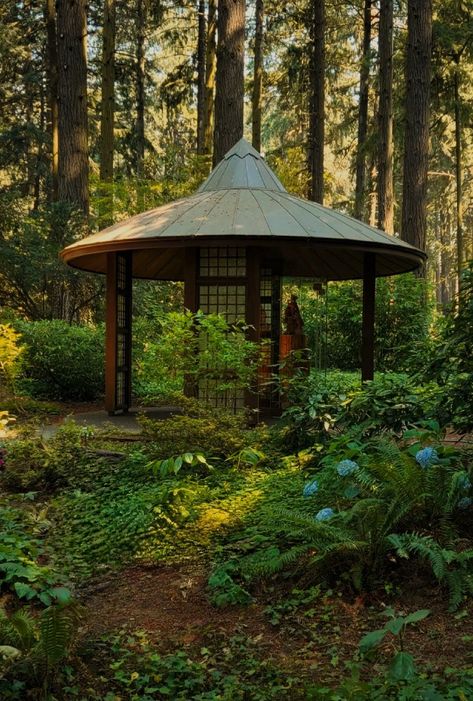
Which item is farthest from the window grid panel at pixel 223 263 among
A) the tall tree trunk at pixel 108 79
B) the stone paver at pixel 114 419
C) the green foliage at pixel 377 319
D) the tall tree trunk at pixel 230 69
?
the tall tree trunk at pixel 108 79

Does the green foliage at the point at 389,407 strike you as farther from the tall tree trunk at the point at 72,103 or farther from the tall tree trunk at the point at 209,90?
the tall tree trunk at the point at 209,90

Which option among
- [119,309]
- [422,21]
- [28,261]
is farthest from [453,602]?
[422,21]

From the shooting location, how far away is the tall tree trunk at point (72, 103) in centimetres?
1427

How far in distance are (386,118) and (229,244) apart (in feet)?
36.3

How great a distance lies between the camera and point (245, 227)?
8.28 meters

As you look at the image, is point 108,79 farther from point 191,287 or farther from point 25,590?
point 25,590

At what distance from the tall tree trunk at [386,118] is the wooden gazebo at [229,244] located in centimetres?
691

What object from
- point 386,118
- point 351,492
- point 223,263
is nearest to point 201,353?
point 223,263

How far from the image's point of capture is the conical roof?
8.30 m

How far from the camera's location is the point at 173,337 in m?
7.25

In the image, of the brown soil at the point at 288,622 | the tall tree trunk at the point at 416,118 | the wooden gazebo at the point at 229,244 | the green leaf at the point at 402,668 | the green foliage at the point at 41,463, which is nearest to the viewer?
the green leaf at the point at 402,668

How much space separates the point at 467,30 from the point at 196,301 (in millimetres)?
13718

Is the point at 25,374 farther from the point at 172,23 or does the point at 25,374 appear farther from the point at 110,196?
the point at 172,23

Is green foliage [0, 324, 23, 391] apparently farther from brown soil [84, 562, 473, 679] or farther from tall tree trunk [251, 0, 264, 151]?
tall tree trunk [251, 0, 264, 151]
